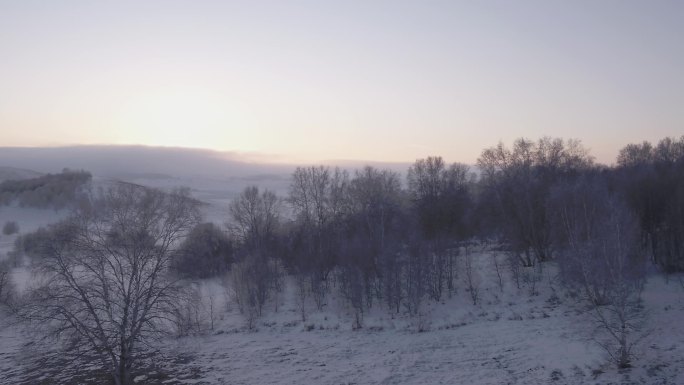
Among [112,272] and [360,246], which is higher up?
[112,272]

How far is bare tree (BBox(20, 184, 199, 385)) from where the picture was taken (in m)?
20.2

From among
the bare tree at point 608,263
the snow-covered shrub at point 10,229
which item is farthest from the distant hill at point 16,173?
the bare tree at point 608,263

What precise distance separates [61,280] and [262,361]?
1320cm

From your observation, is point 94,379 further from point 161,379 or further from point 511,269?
point 511,269

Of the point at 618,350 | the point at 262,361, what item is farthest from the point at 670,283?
the point at 262,361

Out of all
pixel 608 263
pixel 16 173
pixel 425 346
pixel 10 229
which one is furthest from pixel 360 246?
pixel 16 173

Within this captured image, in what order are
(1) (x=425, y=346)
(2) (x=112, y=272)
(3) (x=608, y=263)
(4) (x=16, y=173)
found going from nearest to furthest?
(2) (x=112, y=272), (3) (x=608, y=263), (1) (x=425, y=346), (4) (x=16, y=173)

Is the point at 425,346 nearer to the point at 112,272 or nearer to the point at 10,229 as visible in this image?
the point at 112,272

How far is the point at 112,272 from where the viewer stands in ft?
73.6

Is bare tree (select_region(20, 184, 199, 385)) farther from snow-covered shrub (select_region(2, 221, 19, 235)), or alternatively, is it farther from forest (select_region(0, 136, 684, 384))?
snow-covered shrub (select_region(2, 221, 19, 235))

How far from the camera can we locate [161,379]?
2634 cm

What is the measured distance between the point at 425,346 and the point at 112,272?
18669 mm

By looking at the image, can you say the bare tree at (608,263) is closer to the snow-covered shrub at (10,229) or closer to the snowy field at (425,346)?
the snowy field at (425,346)

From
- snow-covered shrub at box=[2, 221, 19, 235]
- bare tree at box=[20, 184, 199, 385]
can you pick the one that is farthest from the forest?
snow-covered shrub at box=[2, 221, 19, 235]
